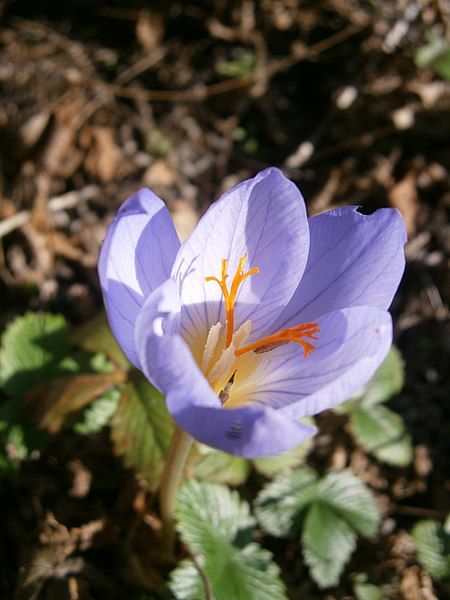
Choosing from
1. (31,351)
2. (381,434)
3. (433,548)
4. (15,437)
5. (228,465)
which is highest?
(31,351)

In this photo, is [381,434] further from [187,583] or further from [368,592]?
[187,583]

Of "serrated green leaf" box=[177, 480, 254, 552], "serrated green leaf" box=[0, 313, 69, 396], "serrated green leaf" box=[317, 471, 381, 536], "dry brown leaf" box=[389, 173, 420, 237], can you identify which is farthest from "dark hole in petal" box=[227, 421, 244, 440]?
"dry brown leaf" box=[389, 173, 420, 237]

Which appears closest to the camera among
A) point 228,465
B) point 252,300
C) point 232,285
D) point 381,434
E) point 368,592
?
point 232,285

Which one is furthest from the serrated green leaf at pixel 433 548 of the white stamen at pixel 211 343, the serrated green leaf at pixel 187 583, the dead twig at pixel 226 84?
the dead twig at pixel 226 84

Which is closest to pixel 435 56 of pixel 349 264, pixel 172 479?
pixel 349 264

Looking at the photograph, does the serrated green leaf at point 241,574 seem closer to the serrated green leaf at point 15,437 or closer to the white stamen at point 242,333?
the white stamen at point 242,333

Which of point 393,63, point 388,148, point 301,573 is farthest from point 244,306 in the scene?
point 393,63

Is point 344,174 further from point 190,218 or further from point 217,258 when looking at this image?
point 217,258
